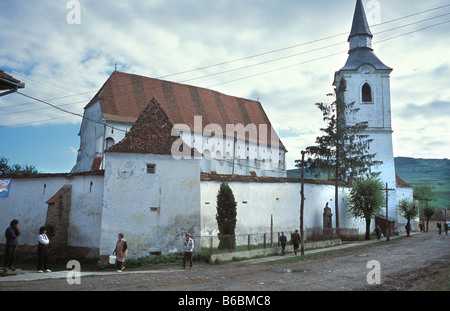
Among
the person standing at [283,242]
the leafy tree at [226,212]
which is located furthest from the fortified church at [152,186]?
the person standing at [283,242]

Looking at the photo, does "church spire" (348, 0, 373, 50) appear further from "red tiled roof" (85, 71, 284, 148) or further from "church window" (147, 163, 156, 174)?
"church window" (147, 163, 156, 174)

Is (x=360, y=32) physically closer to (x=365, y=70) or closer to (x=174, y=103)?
(x=365, y=70)

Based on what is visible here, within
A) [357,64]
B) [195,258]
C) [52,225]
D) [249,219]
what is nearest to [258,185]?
[249,219]

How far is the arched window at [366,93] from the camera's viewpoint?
46438mm

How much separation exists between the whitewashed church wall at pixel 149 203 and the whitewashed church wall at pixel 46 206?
108 centimetres

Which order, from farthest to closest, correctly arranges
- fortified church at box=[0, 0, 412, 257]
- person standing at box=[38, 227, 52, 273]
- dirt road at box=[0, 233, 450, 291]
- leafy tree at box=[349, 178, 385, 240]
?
leafy tree at box=[349, 178, 385, 240]
fortified church at box=[0, 0, 412, 257]
person standing at box=[38, 227, 52, 273]
dirt road at box=[0, 233, 450, 291]

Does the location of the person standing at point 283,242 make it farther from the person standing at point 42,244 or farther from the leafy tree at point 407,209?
the leafy tree at point 407,209

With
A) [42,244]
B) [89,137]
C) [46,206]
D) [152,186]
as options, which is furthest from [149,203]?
[89,137]

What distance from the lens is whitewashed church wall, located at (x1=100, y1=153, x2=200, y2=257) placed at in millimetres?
18281

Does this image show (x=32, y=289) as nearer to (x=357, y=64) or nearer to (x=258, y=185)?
(x=258, y=185)

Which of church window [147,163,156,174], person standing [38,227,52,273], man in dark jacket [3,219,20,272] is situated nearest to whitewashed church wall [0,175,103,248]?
church window [147,163,156,174]

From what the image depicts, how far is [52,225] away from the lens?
19172mm

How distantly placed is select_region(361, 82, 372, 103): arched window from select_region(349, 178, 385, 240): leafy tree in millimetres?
15041
